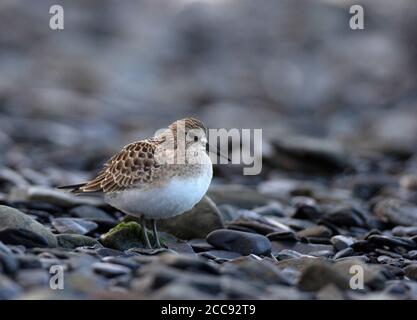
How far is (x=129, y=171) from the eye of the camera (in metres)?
7.19

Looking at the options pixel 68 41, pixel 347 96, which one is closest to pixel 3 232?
pixel 347 96

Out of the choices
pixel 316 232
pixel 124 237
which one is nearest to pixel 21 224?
pixel 124 237

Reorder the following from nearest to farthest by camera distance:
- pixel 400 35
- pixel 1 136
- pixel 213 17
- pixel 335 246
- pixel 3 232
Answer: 1. pixel 3 232
2. pixel 335 246
3. pixel 1 136
4. pixel 400 35
5. pixel 213 17

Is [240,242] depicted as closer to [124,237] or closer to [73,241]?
[124,237]

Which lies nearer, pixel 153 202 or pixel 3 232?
pixel 3 232

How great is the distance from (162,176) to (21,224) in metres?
1.24

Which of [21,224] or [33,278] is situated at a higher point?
[21,224]

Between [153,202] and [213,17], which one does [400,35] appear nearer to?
[213,17]

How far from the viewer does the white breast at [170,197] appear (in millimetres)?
6812

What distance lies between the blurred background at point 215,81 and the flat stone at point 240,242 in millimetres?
3889

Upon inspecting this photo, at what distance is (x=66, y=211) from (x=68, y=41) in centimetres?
2064

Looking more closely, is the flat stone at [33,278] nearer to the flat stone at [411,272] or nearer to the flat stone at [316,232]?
the flat stone at [411,272]

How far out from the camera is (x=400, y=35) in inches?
1090

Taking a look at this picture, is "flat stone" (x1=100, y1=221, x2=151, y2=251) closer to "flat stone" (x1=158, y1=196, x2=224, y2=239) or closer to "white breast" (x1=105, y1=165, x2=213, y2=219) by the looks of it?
"white breast" (x1=105, y1=165, x2=213, y2=219)
